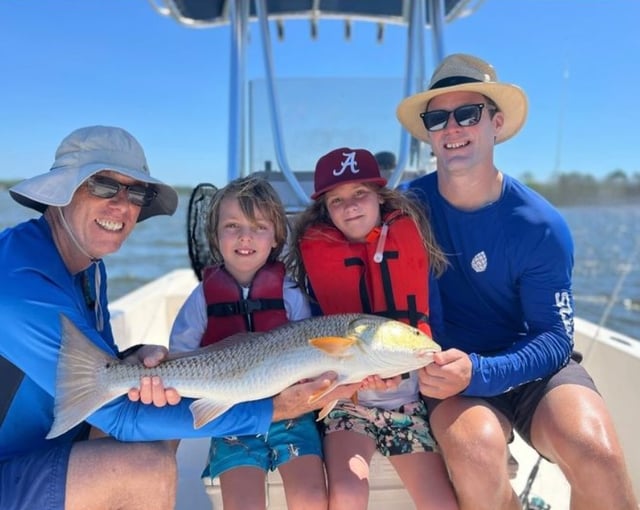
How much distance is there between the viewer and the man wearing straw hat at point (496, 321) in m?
2.19

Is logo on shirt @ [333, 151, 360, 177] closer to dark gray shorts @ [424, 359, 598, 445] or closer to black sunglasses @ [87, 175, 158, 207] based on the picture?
black sunglasses @ [87, 175, 158, 207]

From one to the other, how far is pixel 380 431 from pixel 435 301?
72cm

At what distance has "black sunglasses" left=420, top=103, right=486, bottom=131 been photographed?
2.63 m

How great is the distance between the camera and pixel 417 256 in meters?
2.68

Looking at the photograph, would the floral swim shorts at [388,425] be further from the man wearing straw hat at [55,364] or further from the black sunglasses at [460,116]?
the black sunglasses at [460,116]

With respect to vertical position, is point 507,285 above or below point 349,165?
below

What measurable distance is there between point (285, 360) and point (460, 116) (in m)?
1.47

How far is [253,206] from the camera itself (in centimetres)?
266

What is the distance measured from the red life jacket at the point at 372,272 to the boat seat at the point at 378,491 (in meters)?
0.69

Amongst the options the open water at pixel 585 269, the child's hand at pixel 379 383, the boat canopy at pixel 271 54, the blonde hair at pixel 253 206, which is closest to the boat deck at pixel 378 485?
the child's hand at pixel 379 383

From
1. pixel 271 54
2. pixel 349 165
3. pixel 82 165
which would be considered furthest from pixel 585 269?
pixel 82 165

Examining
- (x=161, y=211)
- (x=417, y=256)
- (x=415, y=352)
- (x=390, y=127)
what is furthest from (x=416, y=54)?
(x=415, y=352)

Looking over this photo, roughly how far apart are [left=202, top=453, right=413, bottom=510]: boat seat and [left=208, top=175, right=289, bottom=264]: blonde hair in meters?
1.11

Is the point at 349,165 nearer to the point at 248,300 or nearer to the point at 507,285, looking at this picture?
the point at 248,300
